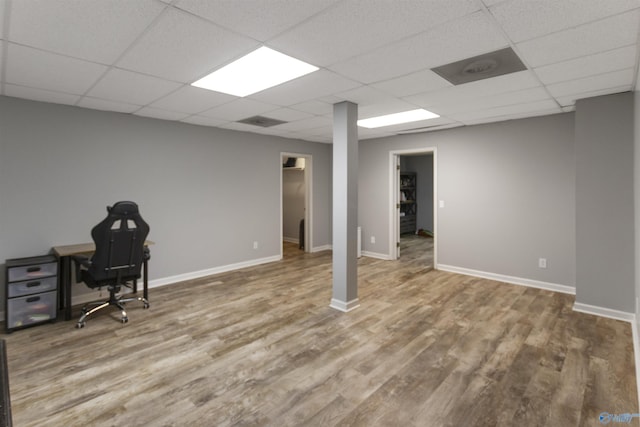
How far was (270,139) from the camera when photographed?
5848mm

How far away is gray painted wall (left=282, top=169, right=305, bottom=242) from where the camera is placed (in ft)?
26.6

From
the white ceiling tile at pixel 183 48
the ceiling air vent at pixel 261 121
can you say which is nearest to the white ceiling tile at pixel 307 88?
the white ceiling tile at pixel 183 48

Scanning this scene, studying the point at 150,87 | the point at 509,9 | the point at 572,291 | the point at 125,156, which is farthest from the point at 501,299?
the point at 125,156

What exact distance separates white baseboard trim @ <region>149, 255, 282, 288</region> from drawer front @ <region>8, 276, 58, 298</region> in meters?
1.27

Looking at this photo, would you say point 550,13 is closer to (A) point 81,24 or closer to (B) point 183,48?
(B) point 183,48

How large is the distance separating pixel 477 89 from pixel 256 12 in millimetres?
2338

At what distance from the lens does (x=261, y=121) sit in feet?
15.2

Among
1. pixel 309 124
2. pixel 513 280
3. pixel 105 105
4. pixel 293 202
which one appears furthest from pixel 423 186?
pixel 105 105

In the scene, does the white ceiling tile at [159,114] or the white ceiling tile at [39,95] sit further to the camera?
the white ceiling tile at [159,114]

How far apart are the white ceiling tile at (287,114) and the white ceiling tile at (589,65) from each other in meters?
2.47

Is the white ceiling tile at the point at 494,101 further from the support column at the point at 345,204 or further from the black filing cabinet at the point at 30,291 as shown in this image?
the black filing cabinet at the point at 30,291

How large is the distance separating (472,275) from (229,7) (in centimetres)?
483

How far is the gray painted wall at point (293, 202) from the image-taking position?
8.09m

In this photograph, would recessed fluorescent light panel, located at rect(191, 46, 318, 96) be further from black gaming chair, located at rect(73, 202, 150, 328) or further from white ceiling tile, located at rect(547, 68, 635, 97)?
white ceiling tile, located at rect(547, 68, 635, 97)
